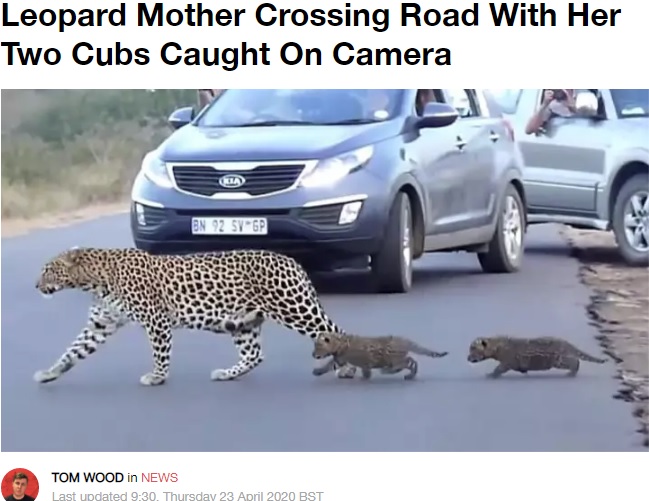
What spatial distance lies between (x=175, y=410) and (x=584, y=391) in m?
1.27

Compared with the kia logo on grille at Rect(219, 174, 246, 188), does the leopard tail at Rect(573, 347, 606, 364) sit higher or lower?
lower

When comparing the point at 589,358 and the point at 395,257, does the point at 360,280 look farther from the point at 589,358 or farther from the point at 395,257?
the point at 589,358

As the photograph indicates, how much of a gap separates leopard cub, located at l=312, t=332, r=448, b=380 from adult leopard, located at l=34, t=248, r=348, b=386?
6cm

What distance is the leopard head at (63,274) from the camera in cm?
630

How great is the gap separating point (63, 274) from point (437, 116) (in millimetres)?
1326

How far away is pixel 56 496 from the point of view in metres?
5.83

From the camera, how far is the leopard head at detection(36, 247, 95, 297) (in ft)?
20.7

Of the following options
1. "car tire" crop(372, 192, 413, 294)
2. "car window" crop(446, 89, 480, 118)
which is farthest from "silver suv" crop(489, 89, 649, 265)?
"car tire" crop(372, 192, 413, 294)

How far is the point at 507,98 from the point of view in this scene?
255 inches

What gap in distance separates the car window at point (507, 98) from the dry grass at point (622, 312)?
1.73ft

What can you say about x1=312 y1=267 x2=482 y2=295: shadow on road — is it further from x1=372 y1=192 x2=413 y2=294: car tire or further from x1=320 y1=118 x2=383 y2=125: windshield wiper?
x1=320 y1=118 x2=383 y2=125: windshield wiper

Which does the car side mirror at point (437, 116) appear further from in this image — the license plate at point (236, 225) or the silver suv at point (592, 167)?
the license plate at point (236, 225)
